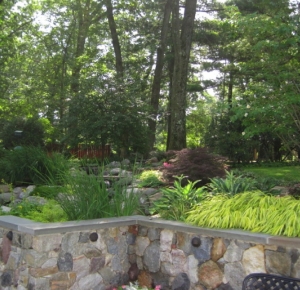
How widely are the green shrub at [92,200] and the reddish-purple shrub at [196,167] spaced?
1.55m

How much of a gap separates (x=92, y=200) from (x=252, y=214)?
1.68m

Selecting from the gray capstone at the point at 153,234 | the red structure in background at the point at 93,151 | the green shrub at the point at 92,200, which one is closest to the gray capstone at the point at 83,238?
the green shrub at the point at 92,200

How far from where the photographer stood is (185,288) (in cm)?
411

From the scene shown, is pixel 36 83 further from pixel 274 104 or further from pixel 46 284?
pixel 46 284

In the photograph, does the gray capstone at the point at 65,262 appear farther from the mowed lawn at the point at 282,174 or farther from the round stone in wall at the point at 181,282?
the mowed lawn at the point at 282,174

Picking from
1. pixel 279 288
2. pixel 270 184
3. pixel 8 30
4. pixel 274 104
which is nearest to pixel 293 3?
pixel 274 104

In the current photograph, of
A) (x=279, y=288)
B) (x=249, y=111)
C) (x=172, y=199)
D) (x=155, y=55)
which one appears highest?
(x=155, y=55)

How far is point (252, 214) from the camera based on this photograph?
402 centimetres

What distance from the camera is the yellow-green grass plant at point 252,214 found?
12.2 feet

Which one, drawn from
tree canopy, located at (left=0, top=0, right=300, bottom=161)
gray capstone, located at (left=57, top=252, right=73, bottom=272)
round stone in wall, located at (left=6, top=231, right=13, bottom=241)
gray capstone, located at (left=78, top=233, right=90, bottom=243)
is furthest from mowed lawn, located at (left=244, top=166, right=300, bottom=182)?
round stone in wall, located at (left=6, top=231, right=13, bottom=241)

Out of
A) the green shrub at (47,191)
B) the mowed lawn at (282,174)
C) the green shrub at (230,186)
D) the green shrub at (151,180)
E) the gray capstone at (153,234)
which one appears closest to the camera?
the gray capstone at (153,234)

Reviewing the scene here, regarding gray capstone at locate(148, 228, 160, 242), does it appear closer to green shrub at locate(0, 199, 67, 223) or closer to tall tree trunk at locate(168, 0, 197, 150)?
green shrub at locate(0, 199, 67, 223)

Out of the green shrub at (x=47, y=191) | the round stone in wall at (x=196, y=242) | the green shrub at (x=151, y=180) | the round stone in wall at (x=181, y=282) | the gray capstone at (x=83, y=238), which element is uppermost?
the green shrub at (x=151, y=180)

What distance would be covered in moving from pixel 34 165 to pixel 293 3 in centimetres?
554
